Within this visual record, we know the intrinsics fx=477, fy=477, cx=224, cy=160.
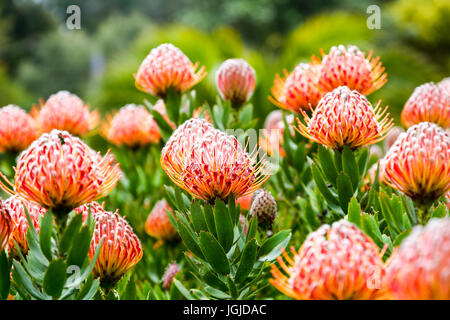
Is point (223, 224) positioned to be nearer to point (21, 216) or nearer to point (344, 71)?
point (21, 216)

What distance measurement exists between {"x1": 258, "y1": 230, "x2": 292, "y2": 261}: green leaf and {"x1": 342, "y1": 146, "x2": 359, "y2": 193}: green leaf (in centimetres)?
18

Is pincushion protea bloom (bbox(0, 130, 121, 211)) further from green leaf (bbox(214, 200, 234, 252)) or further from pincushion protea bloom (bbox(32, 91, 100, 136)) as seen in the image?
pincushion protea bloom (bbox(32, 91, 100, 136))

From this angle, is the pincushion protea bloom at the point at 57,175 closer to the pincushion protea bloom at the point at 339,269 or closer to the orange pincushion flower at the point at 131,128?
the pincushion protea bloom at the point at 339,269

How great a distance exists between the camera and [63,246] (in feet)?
2.45

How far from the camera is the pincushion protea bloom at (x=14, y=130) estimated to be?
138 centimetres

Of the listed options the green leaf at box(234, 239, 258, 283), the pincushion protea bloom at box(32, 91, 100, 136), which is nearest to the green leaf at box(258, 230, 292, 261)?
the green leaf at box(234, 239, 258, 283)

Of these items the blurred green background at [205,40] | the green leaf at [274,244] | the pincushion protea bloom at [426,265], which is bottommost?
the blurred green background at [205,40]

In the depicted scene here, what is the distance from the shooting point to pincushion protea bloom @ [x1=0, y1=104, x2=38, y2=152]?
1.38 m

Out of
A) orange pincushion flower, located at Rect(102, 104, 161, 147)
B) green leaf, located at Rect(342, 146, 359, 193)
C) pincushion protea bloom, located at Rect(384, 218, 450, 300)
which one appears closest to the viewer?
pincushion protea bloom, located at Rect(384, 218, 450, 300)

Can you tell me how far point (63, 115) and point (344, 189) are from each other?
94 centimetres

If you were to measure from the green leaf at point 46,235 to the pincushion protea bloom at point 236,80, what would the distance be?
692 mm

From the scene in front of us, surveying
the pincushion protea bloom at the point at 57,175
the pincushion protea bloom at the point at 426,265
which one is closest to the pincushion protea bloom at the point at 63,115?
the pincushion protea bloom at the point at 57,175

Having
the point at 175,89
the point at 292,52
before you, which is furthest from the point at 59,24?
the point at 175,89
